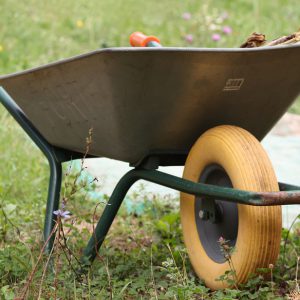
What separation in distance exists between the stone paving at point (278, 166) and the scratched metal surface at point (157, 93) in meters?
1.22

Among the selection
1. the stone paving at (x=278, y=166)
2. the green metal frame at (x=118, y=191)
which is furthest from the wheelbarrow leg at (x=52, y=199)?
the stone paving at (x=278, y=166)

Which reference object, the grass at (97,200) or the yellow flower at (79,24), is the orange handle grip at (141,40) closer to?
the grass at (97,200)

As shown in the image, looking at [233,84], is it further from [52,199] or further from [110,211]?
[52,199]

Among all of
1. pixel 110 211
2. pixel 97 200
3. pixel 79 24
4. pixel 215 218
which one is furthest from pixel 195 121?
pixel 79 24

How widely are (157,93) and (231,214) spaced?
0.48 metres

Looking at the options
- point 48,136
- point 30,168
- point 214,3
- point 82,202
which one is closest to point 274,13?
point 214,3

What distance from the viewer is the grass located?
2.65 meters

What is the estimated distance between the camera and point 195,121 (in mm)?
2666

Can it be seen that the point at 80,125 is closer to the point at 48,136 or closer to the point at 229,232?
the point at 48,136

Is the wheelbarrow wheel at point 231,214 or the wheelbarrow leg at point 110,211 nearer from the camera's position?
the wheelbarrow wheel at point 231,214

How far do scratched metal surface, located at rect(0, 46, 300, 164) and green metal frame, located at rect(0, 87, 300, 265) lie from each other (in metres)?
0.10

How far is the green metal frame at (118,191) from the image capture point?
2.35 meters

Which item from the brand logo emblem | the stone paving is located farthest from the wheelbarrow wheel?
the stone paving

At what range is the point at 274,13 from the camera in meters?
8.52
